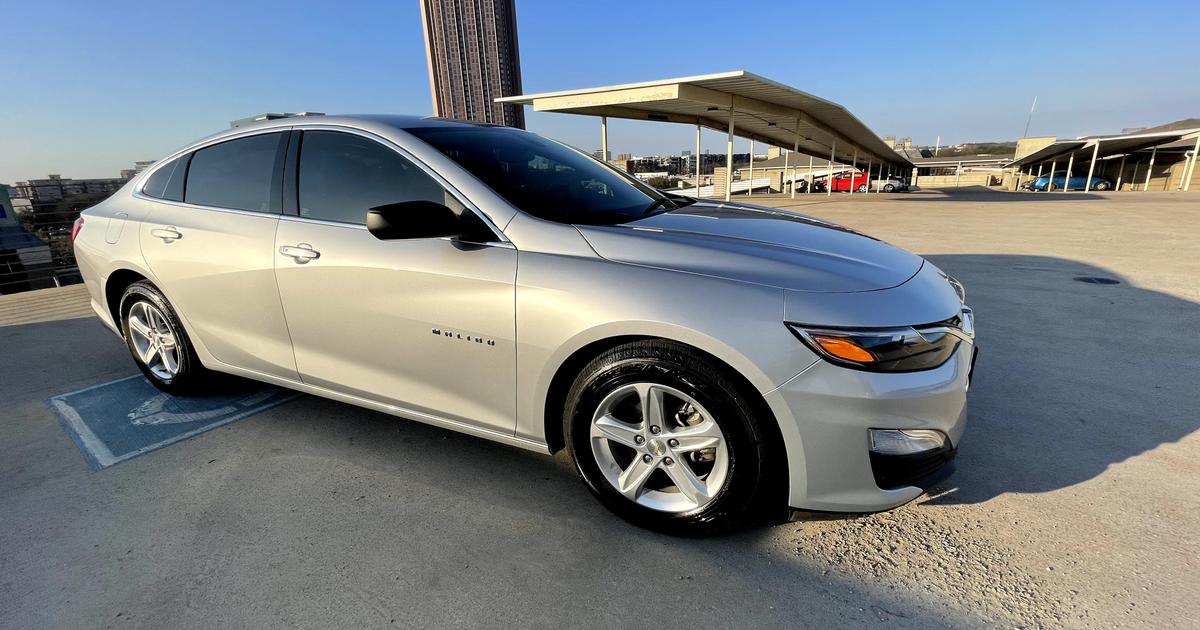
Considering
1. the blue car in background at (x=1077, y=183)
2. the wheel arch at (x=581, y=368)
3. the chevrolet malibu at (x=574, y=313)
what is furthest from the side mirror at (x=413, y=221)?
the blue car in background at (x=1077, y=183)

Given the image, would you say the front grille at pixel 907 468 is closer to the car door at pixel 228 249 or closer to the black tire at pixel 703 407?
the black tire at pixel 703 407

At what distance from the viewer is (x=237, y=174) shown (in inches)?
115

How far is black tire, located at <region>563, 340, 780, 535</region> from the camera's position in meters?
1.83

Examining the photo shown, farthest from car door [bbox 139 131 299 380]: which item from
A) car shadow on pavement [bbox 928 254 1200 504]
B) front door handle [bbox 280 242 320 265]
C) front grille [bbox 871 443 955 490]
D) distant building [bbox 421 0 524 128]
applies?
distant building [bbox 421 0 524 128]

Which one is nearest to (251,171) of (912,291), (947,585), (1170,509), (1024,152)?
(912,291)

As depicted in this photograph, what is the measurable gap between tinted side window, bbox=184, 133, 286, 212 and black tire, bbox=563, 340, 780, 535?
1.93m

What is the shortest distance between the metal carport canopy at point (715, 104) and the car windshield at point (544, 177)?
12.4 m

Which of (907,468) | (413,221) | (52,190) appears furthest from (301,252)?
(52,190)

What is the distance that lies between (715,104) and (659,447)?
1737cm

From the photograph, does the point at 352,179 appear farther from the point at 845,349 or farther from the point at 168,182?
the point at 845,349

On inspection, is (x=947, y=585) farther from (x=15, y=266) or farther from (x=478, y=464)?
(x=15, y=266)

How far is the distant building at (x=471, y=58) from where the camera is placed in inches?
798

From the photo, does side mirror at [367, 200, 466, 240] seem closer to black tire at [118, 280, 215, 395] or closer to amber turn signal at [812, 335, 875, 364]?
amber turn signal at [812, 335, 875, 364]

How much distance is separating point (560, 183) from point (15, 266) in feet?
30.5
